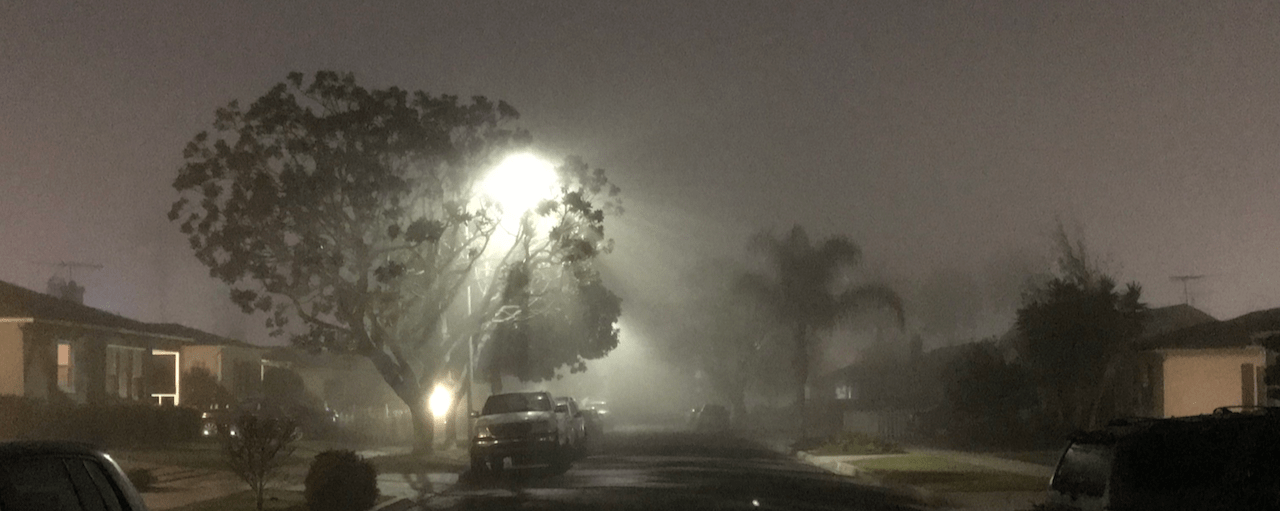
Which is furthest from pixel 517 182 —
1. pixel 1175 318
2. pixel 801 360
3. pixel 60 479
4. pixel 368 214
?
pixel 1175 318

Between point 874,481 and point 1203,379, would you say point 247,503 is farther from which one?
point 1203,379

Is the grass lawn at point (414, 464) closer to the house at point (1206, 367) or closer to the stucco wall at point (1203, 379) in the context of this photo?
the stucco wall at point (1203, 379)

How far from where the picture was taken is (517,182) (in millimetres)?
40844

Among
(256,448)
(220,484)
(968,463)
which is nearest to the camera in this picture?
(256,448)

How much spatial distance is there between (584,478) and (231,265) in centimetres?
1271

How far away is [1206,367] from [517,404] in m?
20.8

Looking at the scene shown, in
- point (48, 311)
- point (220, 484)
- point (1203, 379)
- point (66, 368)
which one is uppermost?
point (48, 311)

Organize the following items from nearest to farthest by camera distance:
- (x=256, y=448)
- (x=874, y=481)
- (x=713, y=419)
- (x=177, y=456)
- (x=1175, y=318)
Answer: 1. (x=256, y=448)
2. (x=874, y=481)
3. (x=177, y=456)
4. (x=1175, y=318)
5. (x=713, y=419)

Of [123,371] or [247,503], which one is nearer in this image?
[247,503]

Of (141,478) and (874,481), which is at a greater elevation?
(141,478)

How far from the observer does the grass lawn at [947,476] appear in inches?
1064

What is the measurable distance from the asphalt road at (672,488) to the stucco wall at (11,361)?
11.9 metres

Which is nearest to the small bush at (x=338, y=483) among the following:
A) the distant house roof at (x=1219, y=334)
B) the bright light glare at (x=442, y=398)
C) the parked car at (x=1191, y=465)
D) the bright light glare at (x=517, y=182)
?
the parked car at (x=1191, y=465)

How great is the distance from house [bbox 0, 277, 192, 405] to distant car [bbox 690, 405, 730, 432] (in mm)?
30098
